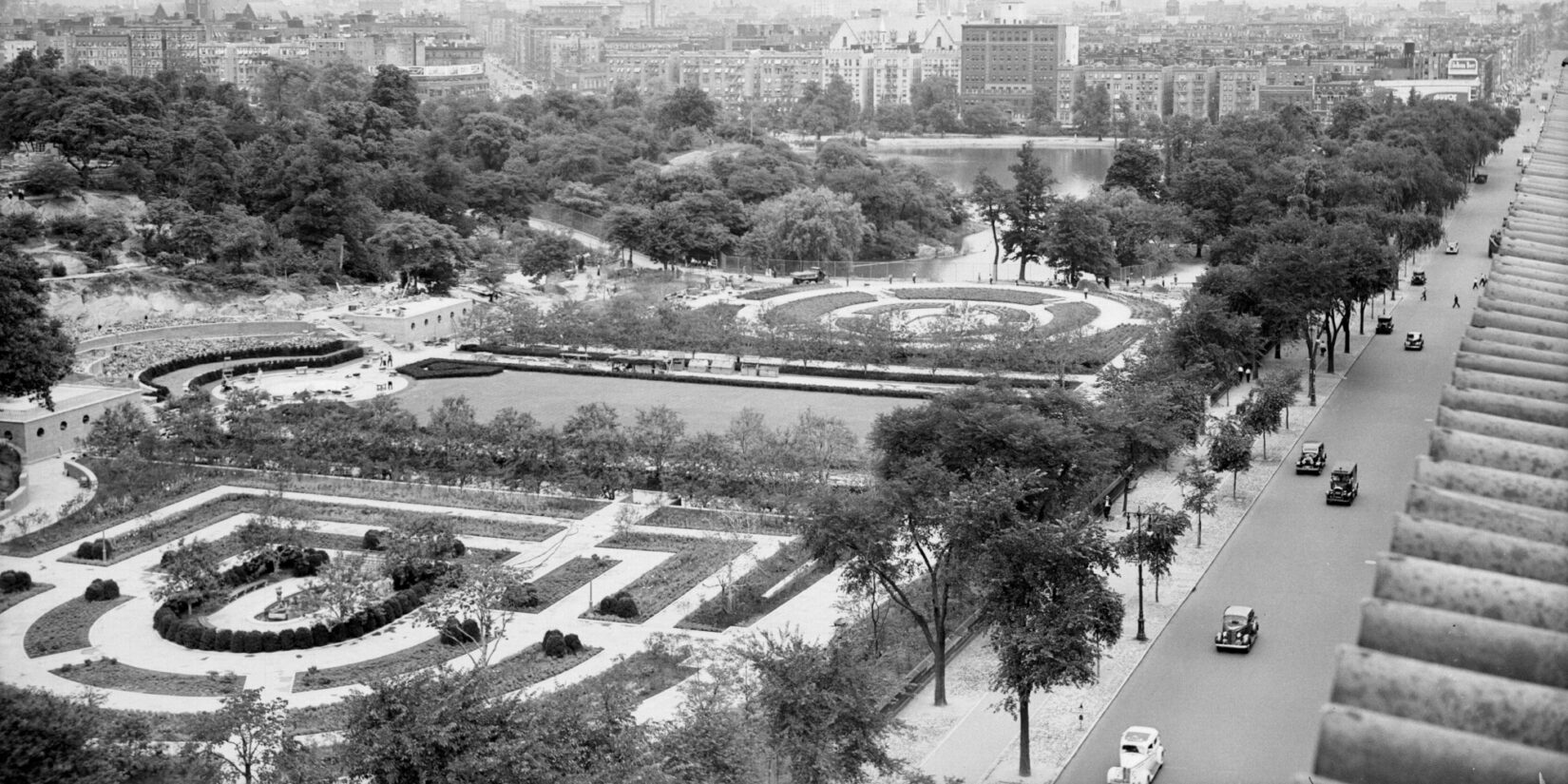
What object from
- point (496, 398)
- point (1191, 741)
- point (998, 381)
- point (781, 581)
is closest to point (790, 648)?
point (1191, 741)

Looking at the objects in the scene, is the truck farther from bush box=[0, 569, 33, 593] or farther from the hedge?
the hedge

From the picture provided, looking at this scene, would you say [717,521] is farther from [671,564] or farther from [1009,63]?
[1009,63]

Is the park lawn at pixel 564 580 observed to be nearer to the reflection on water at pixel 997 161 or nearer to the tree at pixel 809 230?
the tree at pixel 809 230

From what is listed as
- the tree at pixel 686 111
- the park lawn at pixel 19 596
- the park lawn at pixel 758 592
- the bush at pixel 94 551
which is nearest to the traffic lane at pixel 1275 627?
the park lawn at pixel 758 592

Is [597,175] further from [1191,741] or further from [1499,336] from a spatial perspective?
[1499,336]

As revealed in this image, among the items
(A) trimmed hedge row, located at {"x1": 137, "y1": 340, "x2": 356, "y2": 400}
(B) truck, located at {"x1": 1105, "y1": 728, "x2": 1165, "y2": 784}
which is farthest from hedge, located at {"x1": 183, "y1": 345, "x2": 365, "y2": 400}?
(B) truck, located at {"x1": 1105, "y1": 728, "x2": 1165, "y2": 784}

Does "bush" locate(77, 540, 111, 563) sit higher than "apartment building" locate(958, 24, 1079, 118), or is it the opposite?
"apartment building" locate(958, 24, 1079, 118)
